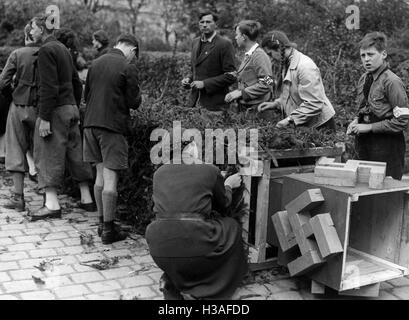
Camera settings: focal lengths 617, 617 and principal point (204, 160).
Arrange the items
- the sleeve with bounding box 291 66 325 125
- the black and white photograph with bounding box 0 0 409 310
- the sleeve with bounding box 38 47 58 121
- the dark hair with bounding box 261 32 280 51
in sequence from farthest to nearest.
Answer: the sleeve with bounding box 38 47 58 121 < the dark hair with bounding box 261 32 280 51 < the sleeve with bounding box 291 66 325 125 < the black and white photograph with bounding box 0 0 409 310

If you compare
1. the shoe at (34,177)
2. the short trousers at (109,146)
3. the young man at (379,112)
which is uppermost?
the young man at (379,112)

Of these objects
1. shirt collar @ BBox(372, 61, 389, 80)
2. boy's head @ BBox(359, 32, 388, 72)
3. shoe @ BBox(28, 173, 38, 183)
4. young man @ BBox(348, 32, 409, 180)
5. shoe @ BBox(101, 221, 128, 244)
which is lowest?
shoe @ BBox(101, 221, 128, 244)

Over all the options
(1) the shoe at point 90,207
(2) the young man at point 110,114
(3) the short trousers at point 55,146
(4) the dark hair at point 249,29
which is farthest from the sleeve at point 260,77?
(1) the shoe at point 90,207

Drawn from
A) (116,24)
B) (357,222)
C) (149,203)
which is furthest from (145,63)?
(357,222)

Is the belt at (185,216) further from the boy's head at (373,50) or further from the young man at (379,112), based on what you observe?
the boy's head at (373,50)

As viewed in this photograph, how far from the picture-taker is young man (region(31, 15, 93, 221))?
19.8 ft

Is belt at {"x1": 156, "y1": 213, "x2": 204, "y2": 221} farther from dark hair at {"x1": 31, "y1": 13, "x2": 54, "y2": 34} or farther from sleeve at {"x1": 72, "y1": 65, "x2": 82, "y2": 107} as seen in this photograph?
dark hair at {"x1": 31, "y1": 13, "x2": 54, "y2": 34}

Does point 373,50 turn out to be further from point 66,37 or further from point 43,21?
point 43,21

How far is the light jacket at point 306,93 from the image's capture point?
217 inches

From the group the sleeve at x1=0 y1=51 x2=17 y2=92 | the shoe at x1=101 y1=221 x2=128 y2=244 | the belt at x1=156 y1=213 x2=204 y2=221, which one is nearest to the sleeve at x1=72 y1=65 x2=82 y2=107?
the sleeve at x1=0 y1=51 x2=17 y2=92

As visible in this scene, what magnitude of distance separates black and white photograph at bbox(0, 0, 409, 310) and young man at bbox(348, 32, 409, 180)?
0.5 inches

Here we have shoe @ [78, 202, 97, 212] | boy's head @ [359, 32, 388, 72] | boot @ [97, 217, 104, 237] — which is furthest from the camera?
shoe @ [78, 202, 97, 212]

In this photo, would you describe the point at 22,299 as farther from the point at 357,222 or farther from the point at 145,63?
the point at 145,63

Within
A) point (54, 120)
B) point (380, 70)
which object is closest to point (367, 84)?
point (380, 70)
